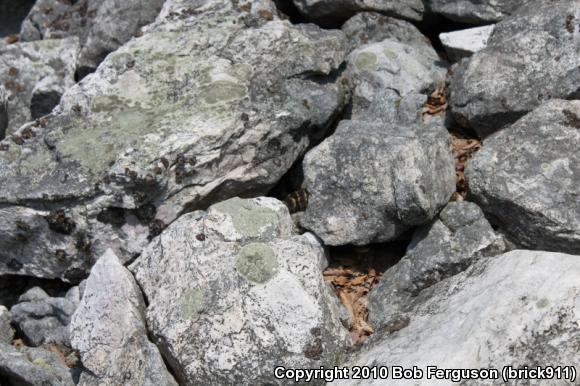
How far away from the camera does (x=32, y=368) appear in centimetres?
784

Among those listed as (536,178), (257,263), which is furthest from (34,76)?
(536,178)

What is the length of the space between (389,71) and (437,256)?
11.2 ft

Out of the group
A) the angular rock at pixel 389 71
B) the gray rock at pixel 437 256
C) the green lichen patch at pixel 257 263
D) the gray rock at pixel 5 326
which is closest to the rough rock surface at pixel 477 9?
the angular rock at pixel 389 71

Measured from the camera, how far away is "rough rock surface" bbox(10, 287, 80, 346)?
8695 millimetres

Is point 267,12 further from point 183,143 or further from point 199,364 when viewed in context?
point 199,364

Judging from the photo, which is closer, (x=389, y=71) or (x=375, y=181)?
(x=375, y=181)

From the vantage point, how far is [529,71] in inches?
352

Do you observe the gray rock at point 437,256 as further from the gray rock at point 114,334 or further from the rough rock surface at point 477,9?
the rough rock surface at point 477,9

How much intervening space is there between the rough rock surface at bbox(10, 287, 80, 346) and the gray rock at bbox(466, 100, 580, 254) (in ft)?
17.3

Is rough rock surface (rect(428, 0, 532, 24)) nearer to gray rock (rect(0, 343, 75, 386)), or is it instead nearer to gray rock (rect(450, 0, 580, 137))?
gray rock (rect(450, 0, 580, 137))

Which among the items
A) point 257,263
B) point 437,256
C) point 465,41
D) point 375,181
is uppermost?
point 465,41

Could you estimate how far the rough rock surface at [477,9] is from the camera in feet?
33.5

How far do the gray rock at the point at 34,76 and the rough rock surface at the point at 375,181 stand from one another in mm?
5168

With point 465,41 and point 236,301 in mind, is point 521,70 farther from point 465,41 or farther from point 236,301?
point 236,301
